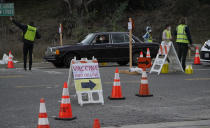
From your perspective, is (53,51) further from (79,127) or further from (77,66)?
(79,127)

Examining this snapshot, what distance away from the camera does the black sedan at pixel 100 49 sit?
20.5 meters

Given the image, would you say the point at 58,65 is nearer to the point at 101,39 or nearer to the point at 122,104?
the point at 101,39

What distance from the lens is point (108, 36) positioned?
2142 centimetres

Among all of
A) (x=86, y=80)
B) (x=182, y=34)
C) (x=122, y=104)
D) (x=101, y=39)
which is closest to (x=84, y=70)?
(x=86, y=80)

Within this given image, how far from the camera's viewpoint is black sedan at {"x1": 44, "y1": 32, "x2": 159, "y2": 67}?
20.5 m

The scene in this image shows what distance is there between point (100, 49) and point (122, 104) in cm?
1087

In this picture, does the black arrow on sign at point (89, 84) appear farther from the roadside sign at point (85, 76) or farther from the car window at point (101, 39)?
the car window at point (101, 39)

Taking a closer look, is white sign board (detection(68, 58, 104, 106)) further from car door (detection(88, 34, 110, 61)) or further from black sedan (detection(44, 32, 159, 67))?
car door (detection(88, 34, 110, 61))

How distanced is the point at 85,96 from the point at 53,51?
1026 cm

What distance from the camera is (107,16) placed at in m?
45.2

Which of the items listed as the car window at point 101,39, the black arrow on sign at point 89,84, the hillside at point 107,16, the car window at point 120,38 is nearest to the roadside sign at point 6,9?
the car window at point 101,39

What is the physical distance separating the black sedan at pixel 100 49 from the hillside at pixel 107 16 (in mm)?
16267

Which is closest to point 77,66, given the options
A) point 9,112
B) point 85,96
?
point 85,96

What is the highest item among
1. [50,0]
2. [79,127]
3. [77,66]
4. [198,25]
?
[50,0]
